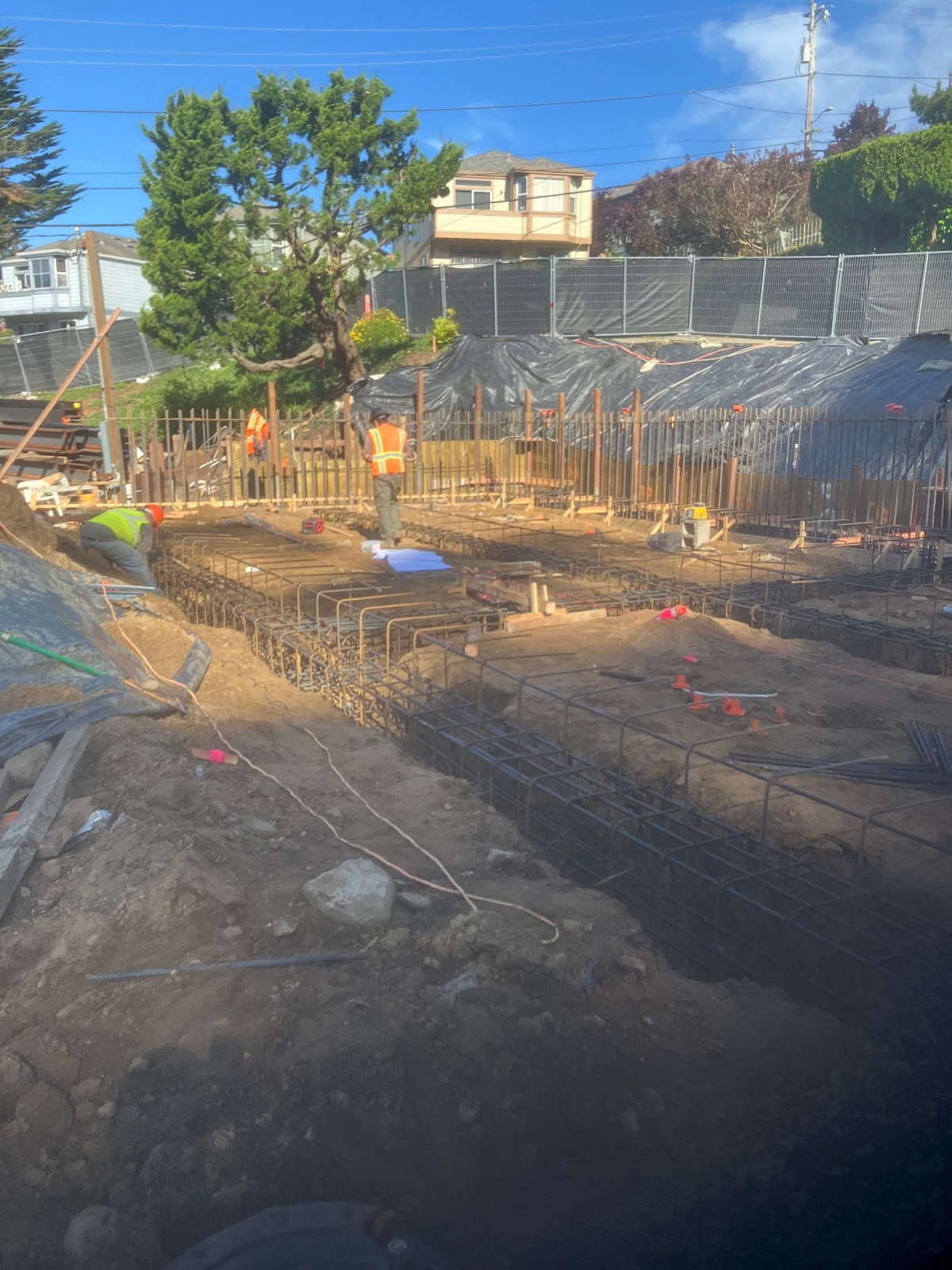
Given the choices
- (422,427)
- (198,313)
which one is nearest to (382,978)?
(422,427)

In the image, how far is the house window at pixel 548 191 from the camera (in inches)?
1476

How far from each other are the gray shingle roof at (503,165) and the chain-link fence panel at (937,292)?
17729 millimetres

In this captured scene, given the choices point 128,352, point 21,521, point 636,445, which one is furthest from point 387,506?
point 128,352

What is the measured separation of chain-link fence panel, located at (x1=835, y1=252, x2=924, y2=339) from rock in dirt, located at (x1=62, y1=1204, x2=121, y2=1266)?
25.9 metres

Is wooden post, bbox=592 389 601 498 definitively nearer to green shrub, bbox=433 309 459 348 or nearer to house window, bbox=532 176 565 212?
green shrub, bbox=433 309 459 348

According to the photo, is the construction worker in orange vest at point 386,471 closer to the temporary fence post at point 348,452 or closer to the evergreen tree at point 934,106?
the temporary fence post at point 348,452

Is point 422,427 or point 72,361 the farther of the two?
point 72,361

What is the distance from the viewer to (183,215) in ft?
76.9

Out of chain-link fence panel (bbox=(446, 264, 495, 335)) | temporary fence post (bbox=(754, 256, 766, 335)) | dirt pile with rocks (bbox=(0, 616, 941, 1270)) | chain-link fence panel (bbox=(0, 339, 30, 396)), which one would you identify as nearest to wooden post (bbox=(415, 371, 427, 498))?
chain-link fence panel (bbox=(446, 264, 495, 335))

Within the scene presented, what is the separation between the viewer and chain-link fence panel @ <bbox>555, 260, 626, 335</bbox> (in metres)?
28.1

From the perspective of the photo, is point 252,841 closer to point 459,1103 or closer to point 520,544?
point 459,1103

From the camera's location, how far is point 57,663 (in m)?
6.30

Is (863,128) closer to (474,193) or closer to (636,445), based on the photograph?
(474,193)

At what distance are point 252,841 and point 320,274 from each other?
22136 mm
